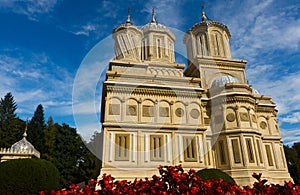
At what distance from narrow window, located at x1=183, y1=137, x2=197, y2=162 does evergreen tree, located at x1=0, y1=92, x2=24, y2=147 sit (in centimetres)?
2546

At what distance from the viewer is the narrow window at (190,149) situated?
15.4 m

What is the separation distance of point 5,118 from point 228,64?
33680mm

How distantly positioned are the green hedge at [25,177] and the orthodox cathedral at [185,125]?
4.72 meters

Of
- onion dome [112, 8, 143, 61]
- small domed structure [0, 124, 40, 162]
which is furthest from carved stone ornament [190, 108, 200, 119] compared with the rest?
small domed structure [0, 124, 40, 162]

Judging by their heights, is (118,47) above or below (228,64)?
above

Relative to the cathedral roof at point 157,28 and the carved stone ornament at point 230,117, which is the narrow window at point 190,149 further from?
the cathedral roof at point 157,28

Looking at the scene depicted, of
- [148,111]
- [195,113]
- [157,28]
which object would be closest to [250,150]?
[195,113]

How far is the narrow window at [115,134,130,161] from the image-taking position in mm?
14312

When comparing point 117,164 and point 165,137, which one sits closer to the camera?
point 117,164

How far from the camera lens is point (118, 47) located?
21.6 m

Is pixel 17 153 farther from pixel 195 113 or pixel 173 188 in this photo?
pixel 173 188

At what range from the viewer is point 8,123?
3325 centimetres

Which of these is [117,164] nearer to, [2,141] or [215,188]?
[215,188]

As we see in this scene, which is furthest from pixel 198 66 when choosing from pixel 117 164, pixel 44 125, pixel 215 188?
pixel 44 125
